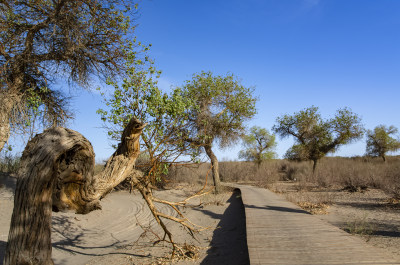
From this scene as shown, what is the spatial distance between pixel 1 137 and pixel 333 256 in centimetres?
847

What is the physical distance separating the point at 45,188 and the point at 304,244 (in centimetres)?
504

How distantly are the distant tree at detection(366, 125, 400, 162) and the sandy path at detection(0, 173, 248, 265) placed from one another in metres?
38.8

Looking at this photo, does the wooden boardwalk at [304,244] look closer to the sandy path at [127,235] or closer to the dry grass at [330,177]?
the sandy path at [127,235]

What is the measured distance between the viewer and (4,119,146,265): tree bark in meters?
3.22

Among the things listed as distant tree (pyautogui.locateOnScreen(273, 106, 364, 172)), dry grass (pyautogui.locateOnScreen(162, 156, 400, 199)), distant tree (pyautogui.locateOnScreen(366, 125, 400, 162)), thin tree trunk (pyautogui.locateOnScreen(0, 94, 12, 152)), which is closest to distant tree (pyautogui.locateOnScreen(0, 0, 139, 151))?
thin tree trunk (pyautogui.locateOnScreen(0, 94, 12, 152))

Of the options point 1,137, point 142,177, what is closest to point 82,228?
point 1,137

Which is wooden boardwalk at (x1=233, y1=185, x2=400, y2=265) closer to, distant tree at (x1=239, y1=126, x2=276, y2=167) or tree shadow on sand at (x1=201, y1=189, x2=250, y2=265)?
tree shadow on sand at (x1=201, y1=189, x2=250, y2=265)

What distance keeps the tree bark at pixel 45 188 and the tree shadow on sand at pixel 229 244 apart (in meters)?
4.19

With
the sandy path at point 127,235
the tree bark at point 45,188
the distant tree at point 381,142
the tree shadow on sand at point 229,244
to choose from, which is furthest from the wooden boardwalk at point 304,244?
the distant tree at point 381,142

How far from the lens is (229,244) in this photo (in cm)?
838

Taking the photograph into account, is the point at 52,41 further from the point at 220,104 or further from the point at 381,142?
the point at 381,142

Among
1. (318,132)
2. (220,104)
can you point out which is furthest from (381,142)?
(220,104)

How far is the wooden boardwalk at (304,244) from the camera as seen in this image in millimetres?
4645

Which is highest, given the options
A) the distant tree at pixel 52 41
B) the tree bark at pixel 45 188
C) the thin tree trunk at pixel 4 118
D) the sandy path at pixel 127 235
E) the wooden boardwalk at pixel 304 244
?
the distant tree at pixel 52 41
